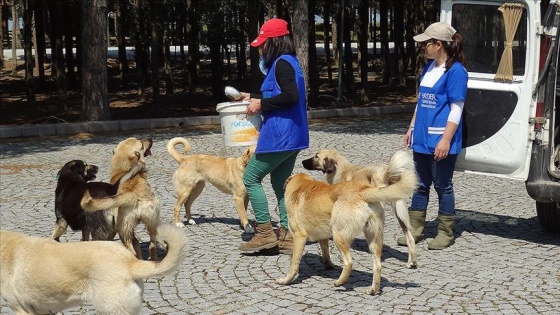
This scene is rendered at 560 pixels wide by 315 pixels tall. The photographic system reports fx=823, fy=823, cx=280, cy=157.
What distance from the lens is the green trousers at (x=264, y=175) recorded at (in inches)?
308

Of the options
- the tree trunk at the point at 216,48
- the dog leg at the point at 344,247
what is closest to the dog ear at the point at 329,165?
the dog leg at the point at 344,247

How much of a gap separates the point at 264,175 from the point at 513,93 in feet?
8.85

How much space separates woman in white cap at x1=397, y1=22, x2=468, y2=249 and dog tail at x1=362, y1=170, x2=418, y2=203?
1.57 meters

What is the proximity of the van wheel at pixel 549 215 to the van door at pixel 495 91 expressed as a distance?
2.29ft

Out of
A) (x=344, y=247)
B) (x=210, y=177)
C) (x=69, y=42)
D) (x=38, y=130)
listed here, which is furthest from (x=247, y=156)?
(x=69, y=42)

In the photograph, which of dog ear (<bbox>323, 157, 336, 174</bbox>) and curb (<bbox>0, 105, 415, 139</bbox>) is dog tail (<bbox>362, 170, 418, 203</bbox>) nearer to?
dog ear (<bbox>323, 157, 336, 174</bbox>)

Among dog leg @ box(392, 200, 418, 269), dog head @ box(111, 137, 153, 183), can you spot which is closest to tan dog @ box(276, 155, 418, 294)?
dog leg @ box(392, 200, 418, 269)

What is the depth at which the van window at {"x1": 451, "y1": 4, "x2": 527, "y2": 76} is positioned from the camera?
27.6 ft

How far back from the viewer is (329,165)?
8.21 metres

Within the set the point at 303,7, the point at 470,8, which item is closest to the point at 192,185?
the point at 470,8

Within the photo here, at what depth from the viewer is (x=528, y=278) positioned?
24.2 feet

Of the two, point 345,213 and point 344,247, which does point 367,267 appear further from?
point 345,213

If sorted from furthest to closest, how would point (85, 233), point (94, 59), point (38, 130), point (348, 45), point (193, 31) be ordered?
point (193, 31)
point (348, 45)
point (94, 59)
point (38, 130)
point (85, 233)

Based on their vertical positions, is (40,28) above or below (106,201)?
above
